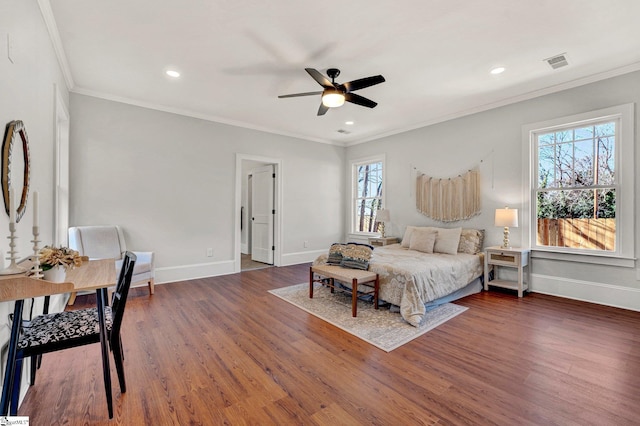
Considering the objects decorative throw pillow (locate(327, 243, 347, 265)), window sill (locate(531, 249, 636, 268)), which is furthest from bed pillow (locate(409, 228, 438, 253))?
decorative throw pillow (locate(327, 243, 347, 265))

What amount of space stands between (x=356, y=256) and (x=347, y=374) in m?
1.61

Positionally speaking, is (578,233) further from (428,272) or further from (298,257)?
(298,257)

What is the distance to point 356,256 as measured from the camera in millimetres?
3557

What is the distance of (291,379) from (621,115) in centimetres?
456

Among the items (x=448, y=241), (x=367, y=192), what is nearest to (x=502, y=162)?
(x=448, y=241)

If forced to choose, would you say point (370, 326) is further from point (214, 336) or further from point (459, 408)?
point (214, 336)

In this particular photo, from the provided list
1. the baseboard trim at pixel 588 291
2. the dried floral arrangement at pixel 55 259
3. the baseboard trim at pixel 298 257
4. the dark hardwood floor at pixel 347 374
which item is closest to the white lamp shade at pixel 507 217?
the baseboard trim at pixel 588 291

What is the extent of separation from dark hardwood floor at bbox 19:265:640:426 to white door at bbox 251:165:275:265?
298 cm

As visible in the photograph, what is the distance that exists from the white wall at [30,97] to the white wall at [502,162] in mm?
5132

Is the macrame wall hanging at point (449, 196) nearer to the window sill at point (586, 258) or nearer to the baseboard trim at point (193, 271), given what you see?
the window sill at point (586, 258)

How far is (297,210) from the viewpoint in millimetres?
6227

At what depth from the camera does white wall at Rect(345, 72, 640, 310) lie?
3.46m

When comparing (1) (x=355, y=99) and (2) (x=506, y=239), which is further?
(2) (x=506, y=239)

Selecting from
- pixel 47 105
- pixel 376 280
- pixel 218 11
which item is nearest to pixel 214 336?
pixel 376 280
